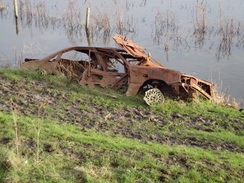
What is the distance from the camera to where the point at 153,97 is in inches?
366

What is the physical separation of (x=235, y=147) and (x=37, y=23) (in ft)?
68.4

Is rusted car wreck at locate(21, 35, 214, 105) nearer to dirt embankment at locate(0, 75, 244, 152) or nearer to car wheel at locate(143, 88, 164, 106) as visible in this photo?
car wheel at locate(143, 88, 164, 106)

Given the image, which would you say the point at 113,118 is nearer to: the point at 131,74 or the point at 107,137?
the point at 107,137

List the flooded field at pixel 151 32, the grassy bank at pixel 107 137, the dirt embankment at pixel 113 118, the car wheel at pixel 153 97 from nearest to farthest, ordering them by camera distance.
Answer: the grassy bank at pixel 107 137, the dirt embankment at pixel 113 118, the car wheel at pixel 153 97, the flooded field at pixel 151 32

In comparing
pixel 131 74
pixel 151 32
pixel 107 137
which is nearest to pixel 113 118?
pixel 107 137

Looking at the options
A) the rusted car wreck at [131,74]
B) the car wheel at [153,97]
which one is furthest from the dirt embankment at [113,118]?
the rusted car wreck at [131,74]

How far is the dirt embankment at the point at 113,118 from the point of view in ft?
23.3

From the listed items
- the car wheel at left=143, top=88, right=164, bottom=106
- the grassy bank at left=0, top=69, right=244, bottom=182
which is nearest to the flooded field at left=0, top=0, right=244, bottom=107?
the car wheel at left=143, top=88, right=164, bottom=106

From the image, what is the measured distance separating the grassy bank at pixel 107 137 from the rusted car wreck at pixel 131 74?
1.08 ft

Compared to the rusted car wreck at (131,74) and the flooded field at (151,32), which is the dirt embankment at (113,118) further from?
the flooded field at (151,32)

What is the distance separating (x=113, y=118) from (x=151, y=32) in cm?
1557

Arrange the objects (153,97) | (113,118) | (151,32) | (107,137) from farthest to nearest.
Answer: (151,32)
(153,97)
(113,118)
(107,137)

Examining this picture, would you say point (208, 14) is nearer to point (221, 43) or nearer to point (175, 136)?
point (221, 43)

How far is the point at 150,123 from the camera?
26.3ft
